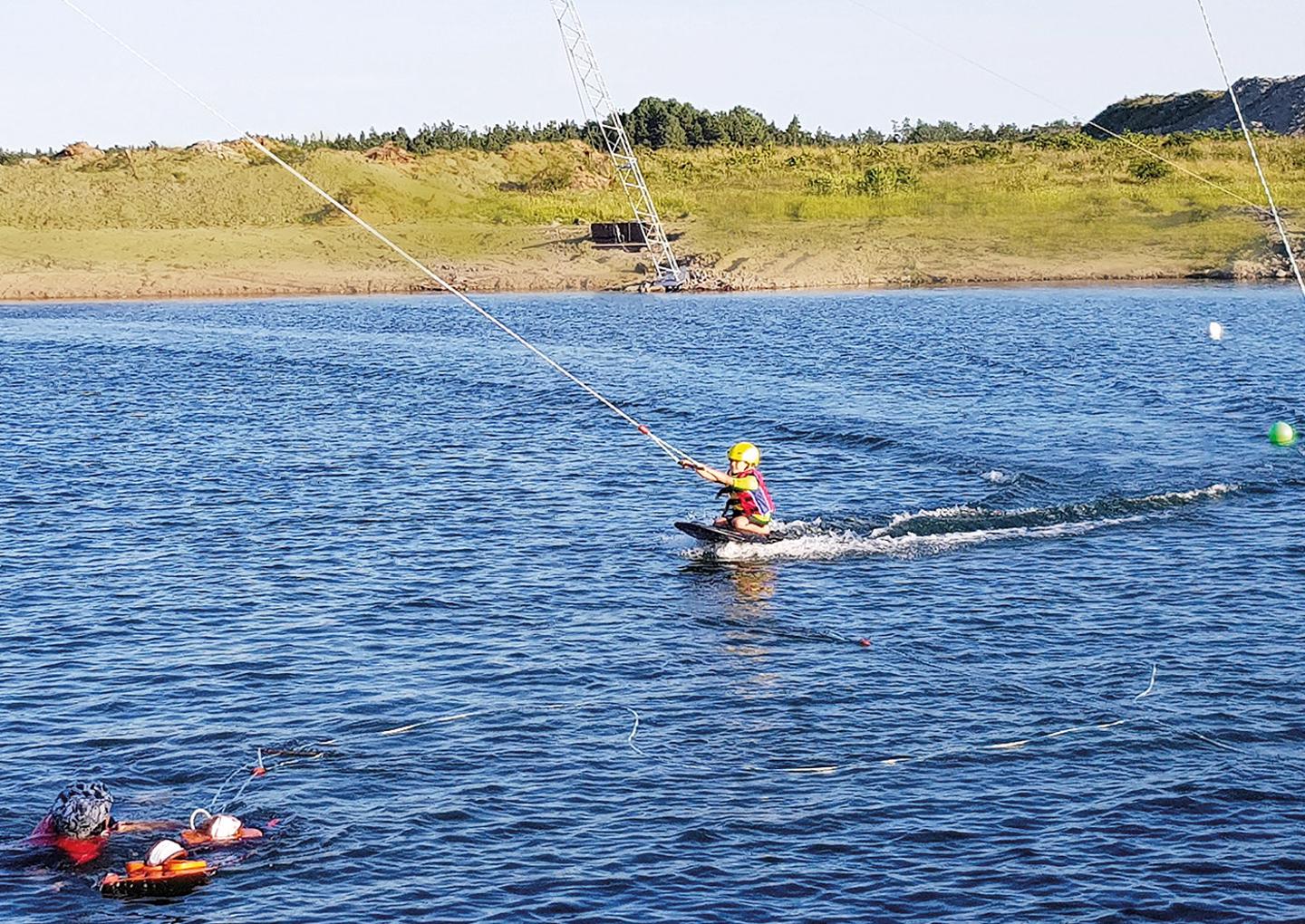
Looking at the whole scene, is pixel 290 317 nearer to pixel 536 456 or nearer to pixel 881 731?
pixel 536 456

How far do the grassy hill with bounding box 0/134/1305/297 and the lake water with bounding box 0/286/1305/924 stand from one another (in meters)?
39.9

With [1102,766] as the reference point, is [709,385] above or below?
above

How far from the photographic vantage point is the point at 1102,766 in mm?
18578

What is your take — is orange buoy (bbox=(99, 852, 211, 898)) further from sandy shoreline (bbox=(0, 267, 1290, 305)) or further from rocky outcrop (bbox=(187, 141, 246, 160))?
rocky outcrop (bbox=(187, 141, 246, 160))

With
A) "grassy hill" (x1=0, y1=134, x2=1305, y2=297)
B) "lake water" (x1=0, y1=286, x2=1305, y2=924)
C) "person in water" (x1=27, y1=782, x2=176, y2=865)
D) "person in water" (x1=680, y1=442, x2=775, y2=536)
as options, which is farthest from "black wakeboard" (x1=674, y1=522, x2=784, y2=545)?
"grassy hill" (x1=0, y1=134, x2=1305, y2=297)

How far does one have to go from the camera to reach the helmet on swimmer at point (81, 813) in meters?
16.4

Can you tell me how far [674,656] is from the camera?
2300cm

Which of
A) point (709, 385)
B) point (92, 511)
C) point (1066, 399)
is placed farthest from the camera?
point (709, 385)

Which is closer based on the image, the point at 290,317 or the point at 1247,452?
the point at 1247,452

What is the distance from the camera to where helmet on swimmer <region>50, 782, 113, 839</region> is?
53.9ft

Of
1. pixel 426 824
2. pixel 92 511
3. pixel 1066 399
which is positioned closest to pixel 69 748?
pixel 426 824

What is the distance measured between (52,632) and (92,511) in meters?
9.34

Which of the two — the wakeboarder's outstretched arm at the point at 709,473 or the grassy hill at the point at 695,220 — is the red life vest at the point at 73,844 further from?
the grassy hill at the point at 695,220

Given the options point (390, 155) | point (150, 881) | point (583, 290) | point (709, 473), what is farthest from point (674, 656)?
point (390, 155)
